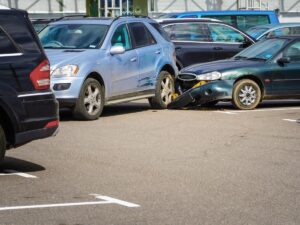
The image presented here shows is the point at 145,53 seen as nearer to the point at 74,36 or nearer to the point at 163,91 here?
the point at 163,91

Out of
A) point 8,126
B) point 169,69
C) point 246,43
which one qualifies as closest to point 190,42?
point 246,43

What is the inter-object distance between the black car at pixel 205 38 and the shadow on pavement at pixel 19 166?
11.0 metres

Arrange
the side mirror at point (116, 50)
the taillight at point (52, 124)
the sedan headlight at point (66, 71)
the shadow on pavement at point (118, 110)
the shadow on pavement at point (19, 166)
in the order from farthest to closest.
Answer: the shadow on pavement at point (118, 110) < the side mirror at point (116, 50) < the sedan headlight at point (66, 71) < the shadow on pavement at point (19, 166) < the taillight at point (52, 124)

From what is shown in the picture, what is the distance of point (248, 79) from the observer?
16.7 meters

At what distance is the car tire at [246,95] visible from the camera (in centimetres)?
1652

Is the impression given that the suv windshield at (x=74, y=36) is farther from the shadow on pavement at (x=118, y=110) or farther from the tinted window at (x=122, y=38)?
the shadow on pavement at (x=118, y=110)

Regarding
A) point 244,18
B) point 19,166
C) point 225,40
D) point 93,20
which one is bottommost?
point 19,166

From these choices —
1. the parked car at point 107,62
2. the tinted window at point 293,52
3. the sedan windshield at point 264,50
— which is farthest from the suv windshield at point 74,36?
the tinted window at point 293,52

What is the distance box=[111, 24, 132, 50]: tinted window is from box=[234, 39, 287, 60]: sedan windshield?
267 cm

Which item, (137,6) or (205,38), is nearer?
(205,38)

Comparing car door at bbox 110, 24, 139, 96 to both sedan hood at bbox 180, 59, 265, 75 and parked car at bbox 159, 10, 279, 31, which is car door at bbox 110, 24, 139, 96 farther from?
parked car at bbox 159, 10, 279, 31

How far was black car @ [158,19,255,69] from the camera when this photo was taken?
21.3m

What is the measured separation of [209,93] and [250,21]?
11860 millimetres

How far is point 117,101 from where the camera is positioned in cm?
1571
